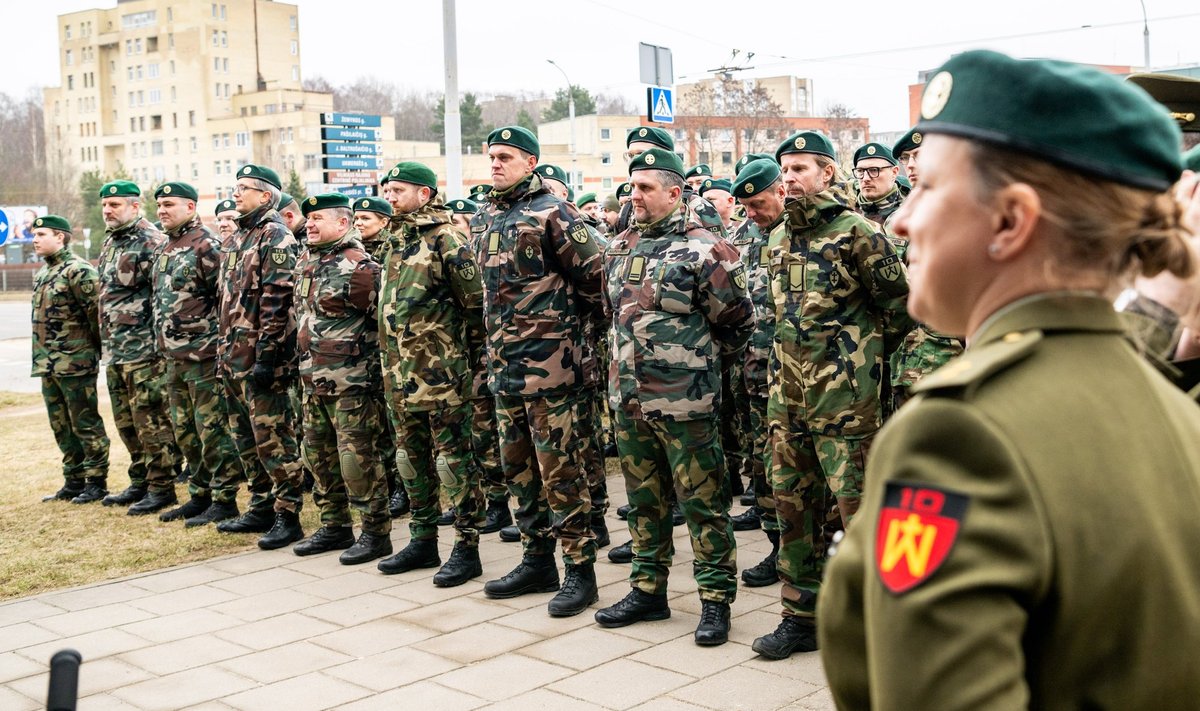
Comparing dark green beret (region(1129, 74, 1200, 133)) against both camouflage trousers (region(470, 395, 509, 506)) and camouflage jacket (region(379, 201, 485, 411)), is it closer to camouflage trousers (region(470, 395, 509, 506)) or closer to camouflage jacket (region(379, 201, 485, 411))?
camouflage jacket (region(379, 201, 485, 411))

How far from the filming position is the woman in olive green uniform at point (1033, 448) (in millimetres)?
1154

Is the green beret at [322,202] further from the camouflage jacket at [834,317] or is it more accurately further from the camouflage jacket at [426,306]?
the camouflage jacket at [834,317]

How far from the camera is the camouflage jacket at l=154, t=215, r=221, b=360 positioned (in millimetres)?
8781

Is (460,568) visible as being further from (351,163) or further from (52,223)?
(351,163)

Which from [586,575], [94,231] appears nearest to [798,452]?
[586,575]

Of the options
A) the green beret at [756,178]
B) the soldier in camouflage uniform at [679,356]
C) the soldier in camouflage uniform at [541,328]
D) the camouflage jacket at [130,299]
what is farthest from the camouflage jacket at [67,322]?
the green beret at [756,178]

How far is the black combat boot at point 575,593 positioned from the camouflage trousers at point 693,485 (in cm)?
43

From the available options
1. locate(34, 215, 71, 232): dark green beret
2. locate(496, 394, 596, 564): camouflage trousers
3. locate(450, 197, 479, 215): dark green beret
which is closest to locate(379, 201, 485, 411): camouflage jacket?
locate(496, 394, 596, 564): camouflage trousers

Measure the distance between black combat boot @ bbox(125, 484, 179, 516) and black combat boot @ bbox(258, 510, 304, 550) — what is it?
1649 mm

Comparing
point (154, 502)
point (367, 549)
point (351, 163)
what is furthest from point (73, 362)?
point (351, 163)

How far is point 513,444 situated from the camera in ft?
21.6

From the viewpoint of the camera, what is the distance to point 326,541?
7.81 m

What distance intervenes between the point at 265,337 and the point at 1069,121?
24.2ft

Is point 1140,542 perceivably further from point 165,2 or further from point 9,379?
point 165,2
